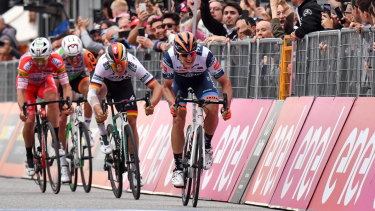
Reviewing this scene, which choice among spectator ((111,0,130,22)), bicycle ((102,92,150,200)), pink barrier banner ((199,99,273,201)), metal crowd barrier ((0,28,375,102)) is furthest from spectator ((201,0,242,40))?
spectator ((111,0,130,22))

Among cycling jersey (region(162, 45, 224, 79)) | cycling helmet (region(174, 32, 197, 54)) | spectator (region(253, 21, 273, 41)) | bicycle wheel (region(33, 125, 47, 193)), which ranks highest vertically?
cycling helmet (region(174, 32, 197, 54))

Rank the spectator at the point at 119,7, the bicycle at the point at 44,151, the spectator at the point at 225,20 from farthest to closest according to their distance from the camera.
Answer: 1. the spectator at the point at 119,7
2. the spectator at the point at 225,20
3. the bicycle at the point at 44,151

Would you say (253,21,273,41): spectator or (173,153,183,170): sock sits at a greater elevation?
(253,21,273,41): spectator

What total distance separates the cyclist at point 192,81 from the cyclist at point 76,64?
122 inches

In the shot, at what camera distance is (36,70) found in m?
16.7

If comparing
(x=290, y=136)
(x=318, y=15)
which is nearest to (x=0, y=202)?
(x=290, y=136)

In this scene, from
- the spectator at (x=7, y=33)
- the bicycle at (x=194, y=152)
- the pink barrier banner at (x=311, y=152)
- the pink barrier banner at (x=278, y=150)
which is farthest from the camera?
the spectator at (x=7, y=33)

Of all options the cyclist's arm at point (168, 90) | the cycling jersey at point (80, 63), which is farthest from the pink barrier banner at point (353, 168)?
the cycling jersey at point (80, 63)

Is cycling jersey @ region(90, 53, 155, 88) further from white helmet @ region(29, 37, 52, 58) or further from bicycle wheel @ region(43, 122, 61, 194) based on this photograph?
white helmet @ region(29, 37, 52, 58)

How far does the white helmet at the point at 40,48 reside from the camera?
53.3 ft

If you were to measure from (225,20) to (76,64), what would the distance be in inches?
87.4

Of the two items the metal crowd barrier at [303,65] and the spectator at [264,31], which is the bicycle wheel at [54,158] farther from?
the spectator at [264,31]

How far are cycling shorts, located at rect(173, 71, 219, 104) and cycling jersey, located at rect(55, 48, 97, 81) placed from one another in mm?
3155

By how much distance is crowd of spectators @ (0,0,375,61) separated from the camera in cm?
1382
